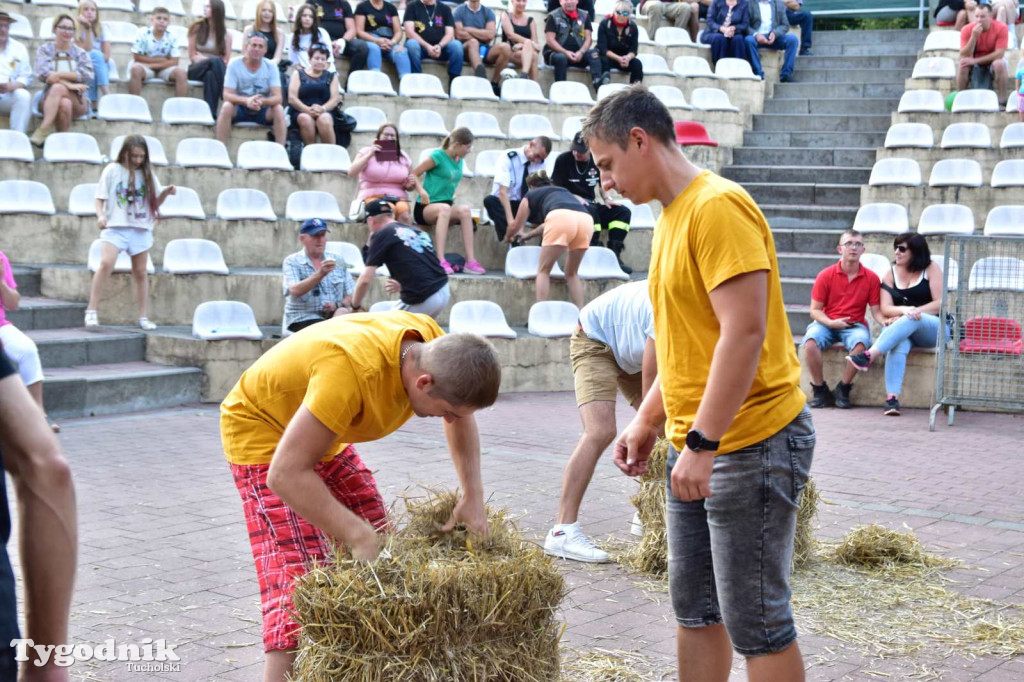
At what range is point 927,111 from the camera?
52.9ft

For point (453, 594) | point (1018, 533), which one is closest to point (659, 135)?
point (453, 594)

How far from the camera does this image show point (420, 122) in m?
15.4

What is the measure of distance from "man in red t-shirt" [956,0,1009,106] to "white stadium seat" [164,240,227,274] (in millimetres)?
10979

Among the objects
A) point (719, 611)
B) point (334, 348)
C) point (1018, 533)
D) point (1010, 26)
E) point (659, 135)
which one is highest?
point (1010, 26)

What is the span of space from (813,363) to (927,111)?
6.88 meters

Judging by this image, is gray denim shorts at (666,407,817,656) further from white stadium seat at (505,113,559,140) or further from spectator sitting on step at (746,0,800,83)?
spectator sitting on step at (746,0,800,83)

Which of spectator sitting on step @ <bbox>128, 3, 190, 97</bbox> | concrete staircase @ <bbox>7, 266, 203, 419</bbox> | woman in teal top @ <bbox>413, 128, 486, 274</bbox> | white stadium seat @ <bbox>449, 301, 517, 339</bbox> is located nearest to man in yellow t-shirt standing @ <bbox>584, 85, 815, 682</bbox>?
concrete staircase @ <bbox>7, 266, 203, 419</bbox>

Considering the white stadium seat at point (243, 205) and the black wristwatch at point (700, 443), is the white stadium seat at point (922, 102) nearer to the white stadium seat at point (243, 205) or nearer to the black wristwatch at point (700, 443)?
the white stadium seat at point (243, 205)

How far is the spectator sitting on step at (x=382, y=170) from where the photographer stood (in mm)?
12477

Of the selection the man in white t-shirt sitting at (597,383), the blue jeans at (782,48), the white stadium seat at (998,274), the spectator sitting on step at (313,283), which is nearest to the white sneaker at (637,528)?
the man in white t-shirt sitting at (597,383)

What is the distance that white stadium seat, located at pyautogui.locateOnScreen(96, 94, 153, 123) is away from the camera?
13.9 metres

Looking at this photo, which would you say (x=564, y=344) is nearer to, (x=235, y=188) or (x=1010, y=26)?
(x=235, y=188)

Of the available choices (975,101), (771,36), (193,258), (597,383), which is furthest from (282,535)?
(771,36)

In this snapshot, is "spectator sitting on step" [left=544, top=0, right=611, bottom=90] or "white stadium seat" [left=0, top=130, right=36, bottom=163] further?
"spectator sitting on step" [left=544, top=0, right=611, bottom=90]
